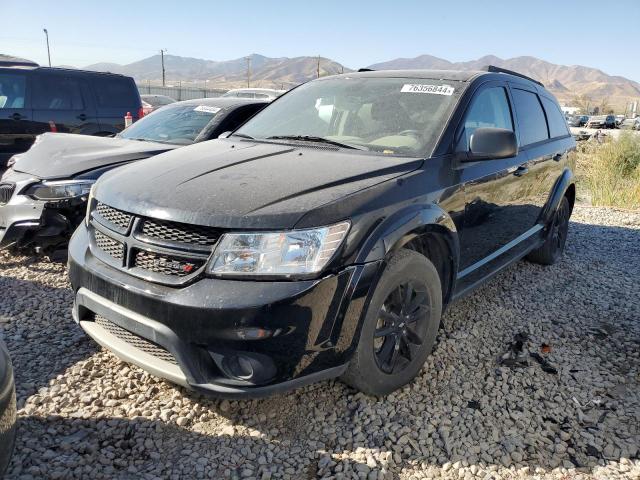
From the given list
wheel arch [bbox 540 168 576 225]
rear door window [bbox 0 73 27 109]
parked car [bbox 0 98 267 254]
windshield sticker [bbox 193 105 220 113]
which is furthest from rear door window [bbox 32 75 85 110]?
wheel arch [bbox 540 168 576 225]

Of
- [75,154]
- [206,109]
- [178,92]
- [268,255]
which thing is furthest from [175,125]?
[178,92]

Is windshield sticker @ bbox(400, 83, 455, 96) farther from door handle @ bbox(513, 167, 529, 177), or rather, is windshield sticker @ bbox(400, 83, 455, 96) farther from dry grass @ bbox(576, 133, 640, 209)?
dry grass @ bbox(576, 133, 640, 209)

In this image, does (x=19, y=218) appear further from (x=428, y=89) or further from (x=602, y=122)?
(x=602, y=122)

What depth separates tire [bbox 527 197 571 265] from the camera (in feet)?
16.7

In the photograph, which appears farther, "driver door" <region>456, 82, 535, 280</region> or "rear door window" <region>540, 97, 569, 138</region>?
"rear door window" <region>540, 97, 569, 138</region>

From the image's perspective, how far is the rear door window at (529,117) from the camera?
162 inches

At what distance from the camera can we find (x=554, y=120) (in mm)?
5012

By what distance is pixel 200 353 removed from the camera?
7.22 feet

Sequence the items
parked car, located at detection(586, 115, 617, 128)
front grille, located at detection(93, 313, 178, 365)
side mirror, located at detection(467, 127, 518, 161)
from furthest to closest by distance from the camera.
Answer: parked car, located at detection(586, 115, 617, 128) → side mirror, located at detection(467, 127, 518, 161) → front grille, located at detection(93, 313, 178, 365)

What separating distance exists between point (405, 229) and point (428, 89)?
130 centimetres

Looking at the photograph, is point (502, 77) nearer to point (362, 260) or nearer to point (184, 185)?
point (362, 260)

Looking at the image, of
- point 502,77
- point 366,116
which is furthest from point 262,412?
point 502,77

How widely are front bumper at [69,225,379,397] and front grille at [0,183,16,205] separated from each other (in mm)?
2846

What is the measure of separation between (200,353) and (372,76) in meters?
2.47
